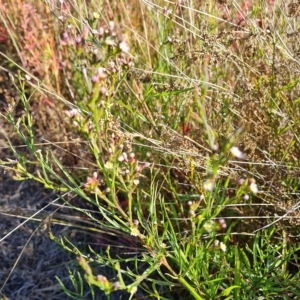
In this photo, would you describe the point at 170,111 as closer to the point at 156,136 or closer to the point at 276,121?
the point at 156,136

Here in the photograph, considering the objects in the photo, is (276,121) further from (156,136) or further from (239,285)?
(239,285)

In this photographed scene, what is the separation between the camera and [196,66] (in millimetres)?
1831

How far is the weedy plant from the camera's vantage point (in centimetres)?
117

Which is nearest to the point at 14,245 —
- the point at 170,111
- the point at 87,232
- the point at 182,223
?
the point at 87,232

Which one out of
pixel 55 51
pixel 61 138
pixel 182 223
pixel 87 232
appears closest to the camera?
pixel 182 223

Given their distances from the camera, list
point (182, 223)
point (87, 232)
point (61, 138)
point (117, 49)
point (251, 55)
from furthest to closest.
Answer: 1. point (61, 138)
2. point (87, 232)
3. point (182, 223)
4. point (251, 55)
5. point (117, 49)

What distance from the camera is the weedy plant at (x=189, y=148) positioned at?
3.84ft

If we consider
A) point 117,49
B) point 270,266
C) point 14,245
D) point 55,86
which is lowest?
point 14,245

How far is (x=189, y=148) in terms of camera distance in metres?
1.41

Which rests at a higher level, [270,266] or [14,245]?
[270,266]

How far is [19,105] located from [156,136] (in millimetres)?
1065

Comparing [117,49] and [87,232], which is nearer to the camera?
[117,49]

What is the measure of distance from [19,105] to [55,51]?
1.07 ft

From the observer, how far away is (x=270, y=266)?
1.42 metres
